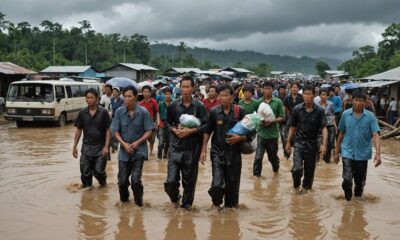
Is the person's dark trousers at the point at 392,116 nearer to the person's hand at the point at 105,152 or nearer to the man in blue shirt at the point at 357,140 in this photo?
the man in blue shirt at the point at 357,140

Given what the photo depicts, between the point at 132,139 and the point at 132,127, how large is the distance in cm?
16

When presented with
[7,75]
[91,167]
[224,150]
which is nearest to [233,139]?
[224,150]

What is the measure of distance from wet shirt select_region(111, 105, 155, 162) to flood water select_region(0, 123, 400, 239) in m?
0.75

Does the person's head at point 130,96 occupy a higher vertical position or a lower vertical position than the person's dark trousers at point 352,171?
higher

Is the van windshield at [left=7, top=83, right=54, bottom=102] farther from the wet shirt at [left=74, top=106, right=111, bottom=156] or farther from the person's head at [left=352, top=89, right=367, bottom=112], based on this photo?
the person's head at [left=352, top=89, right=367, bottom=112]

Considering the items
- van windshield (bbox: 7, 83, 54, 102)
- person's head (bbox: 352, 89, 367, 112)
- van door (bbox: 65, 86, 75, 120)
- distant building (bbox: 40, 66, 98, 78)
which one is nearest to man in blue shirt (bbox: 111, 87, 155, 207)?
person's head (bbox: 352, 89, 367, 112)

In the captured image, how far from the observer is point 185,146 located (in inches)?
239

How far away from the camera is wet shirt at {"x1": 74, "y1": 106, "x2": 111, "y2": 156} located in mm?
7094

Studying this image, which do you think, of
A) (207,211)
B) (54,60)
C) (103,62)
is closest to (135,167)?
(207,211)

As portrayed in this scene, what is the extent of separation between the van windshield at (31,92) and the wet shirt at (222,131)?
1214cm

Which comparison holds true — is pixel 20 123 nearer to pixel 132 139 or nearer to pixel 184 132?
pixel 132 139

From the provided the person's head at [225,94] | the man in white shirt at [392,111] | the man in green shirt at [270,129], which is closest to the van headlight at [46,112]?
the man in green shirt at [270,129]

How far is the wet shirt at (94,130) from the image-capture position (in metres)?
7.09

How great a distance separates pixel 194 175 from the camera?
20.2ft
